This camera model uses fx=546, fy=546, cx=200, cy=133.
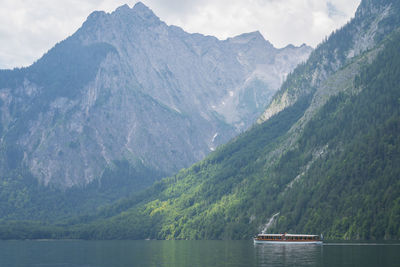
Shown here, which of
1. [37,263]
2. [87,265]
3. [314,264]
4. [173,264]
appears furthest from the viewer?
[37,263]

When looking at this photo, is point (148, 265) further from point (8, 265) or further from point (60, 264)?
point (8, 265)

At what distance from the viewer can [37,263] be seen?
178 meters

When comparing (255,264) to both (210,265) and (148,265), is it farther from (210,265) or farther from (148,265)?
(148,265)

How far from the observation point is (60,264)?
172 metres

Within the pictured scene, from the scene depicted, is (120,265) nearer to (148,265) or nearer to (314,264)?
(148,265)

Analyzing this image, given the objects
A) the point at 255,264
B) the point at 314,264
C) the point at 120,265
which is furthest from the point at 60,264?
the point at 314,264

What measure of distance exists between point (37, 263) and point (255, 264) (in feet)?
245

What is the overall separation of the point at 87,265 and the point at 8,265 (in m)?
25.6

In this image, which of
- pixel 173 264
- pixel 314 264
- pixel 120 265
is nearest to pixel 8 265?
pixel 120 265

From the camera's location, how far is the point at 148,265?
155000mm

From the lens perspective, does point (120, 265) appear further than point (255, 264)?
Yes

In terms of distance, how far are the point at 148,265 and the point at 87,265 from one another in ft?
70.3

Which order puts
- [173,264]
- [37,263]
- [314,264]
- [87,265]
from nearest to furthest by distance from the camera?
[314,264]
[173,264]
[87,265]
[37,263]

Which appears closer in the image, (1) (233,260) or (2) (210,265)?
(2) (210,265)
